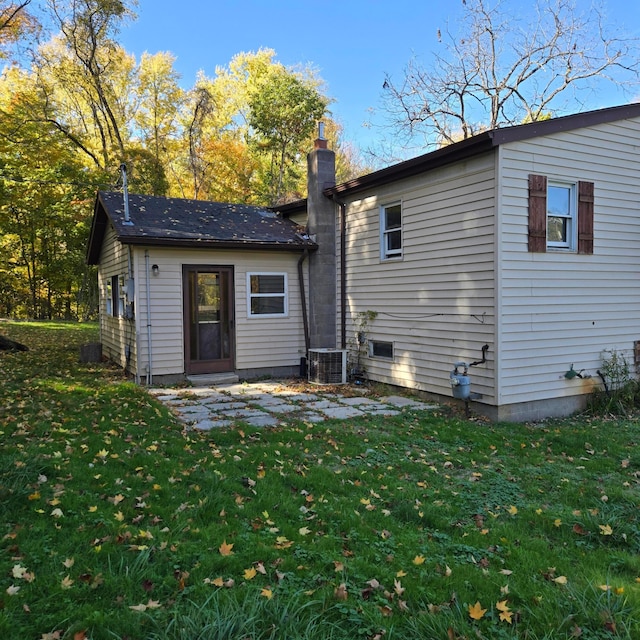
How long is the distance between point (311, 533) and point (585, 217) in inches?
266

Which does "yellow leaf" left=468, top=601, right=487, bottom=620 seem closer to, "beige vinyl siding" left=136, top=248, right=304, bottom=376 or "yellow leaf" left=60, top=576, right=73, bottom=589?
"yellow leaf" left=60, top=576, right=73, bottom=589

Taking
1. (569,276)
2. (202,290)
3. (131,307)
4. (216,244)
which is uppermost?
(216,244)

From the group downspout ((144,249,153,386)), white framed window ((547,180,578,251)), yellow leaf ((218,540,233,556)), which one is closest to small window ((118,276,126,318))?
downspout ((144,249,153,386))

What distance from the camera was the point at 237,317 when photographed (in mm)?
10336

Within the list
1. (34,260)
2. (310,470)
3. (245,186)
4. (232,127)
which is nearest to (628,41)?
(245,186)

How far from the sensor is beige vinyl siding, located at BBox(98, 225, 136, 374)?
33.8 ft

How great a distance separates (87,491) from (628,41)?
23.3 metres

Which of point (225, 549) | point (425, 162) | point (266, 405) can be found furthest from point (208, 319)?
point (225, 549)

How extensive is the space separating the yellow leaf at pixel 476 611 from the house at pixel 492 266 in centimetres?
481

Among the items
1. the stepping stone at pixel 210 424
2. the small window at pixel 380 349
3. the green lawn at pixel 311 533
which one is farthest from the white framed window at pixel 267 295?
the green lawn at pixel 311 533

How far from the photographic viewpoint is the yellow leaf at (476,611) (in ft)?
8.27

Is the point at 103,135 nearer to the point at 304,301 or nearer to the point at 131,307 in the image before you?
the point at 131,307

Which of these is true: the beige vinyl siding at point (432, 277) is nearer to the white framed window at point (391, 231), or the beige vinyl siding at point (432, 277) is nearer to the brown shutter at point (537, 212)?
the white framed window at point (391, 231)

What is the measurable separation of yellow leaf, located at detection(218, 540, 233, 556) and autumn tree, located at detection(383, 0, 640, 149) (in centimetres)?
2293
